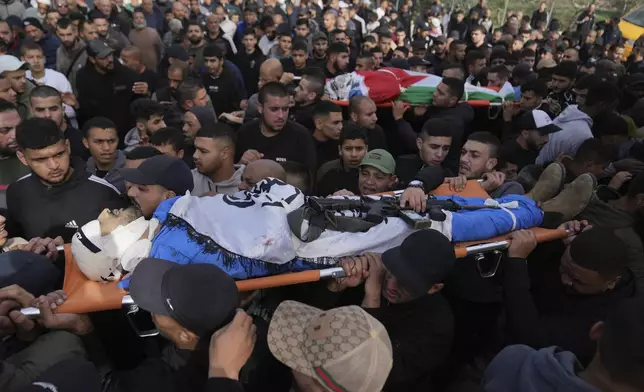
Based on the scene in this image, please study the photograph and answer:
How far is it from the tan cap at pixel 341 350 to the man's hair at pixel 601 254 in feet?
3.80

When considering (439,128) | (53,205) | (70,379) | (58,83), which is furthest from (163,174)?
(58,83)

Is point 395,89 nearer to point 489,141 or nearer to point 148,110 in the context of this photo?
point 489,141

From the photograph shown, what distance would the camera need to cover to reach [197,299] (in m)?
1.51

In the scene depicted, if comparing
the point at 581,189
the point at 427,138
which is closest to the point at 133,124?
the point at 427,138

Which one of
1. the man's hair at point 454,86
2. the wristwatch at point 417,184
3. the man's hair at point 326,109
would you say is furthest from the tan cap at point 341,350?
the man's hair at point 454,86

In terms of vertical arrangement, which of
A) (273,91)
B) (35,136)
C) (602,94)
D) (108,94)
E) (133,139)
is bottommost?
(133,139)

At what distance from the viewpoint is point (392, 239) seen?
2.59 metres

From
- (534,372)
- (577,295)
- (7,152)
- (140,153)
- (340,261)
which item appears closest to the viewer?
(534,372)

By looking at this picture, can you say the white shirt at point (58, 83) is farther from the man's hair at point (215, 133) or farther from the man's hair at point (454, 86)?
the man's hair at point (454, 86)

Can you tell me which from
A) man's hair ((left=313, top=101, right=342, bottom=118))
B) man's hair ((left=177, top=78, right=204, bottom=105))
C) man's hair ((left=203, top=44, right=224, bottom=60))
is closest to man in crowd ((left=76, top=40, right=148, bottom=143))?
man's hair ((left=177, top=78, right=204, bottom=105))

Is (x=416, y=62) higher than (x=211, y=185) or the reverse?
the reverse

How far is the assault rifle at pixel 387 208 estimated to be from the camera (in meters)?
2.57

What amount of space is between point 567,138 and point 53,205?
4084 millimetres

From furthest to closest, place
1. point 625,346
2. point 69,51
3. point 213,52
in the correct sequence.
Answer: point 69,51
point 213,52
point 625,346
